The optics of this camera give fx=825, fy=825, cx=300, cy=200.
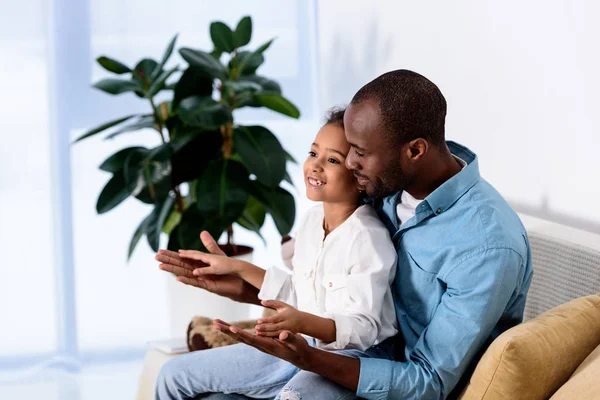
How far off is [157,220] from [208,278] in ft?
4.01

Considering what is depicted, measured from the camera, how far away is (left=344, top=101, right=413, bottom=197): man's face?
1610 mm


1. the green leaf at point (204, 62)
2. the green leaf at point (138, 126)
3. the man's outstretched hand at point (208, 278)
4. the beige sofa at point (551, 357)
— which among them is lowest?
the beige sofa at point (551, 357)

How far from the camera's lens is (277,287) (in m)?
1.90

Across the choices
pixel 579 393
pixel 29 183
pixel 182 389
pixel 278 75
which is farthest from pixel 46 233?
pixel 579 393

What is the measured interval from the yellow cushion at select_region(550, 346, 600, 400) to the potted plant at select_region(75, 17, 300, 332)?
59.6 inches

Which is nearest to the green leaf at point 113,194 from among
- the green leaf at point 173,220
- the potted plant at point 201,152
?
the potted plant at point 201,152

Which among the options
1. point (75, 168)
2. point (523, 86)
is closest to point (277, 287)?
point (523, 86)

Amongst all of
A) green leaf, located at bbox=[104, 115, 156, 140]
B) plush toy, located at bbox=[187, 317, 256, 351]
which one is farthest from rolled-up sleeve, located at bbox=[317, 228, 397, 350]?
green leaf, located at bbox=[104, 115, 156, 140]

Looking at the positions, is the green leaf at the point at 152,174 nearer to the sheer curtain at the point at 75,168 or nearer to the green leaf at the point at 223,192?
the green leaf at the point at 223,192

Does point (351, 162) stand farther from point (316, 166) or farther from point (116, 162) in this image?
point (116, 162)

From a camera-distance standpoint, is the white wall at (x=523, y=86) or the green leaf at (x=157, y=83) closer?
the white wall at (x=523, y=86)

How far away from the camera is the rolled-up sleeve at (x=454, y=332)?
153 cm

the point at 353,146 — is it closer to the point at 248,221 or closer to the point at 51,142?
the point at 248,221

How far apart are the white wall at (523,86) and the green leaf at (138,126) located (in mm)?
941
